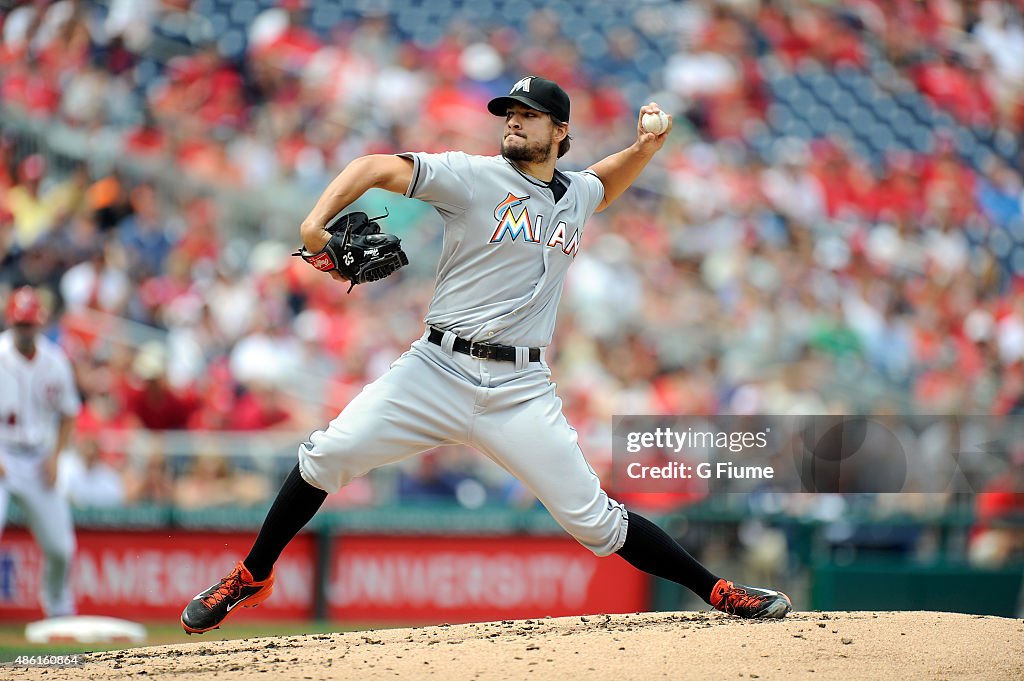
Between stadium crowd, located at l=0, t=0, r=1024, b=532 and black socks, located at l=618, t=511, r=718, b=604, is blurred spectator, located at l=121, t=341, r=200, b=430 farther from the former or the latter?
black socks, located at l=618, t=511, r=718, b=604

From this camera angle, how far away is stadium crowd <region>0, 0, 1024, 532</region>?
9.54 m

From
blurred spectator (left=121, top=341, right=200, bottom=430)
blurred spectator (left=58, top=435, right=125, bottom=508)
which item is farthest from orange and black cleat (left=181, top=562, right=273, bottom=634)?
blurred spectator (left=121, top=341, right=200, bottom=430)

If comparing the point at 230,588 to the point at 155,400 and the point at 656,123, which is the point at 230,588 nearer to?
the point at 656,123

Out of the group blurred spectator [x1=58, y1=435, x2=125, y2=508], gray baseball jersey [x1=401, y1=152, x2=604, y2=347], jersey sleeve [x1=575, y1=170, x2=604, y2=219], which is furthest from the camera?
blurred spectator [x1=58, y1=435, x2=125, y2=508]

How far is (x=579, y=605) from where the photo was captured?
331 inches

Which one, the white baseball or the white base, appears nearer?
the white baseball

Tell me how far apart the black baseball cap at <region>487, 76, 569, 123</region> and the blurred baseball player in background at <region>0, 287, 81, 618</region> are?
4001 millimetres

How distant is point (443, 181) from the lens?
418 centimetres

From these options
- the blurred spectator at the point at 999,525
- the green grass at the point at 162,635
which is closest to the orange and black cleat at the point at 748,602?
the green grass at the point at 162,635

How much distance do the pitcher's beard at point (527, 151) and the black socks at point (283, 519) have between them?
4.03ft

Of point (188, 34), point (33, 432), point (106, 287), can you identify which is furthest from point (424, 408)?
point (188, 34)

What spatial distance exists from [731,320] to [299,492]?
6.78m

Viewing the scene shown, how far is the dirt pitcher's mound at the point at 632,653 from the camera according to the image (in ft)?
13.8

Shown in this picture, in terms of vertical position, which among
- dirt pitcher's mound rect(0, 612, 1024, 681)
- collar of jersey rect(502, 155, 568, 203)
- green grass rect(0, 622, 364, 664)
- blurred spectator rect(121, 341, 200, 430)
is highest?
collar of jersey rect(502, 155, 568, 203)
